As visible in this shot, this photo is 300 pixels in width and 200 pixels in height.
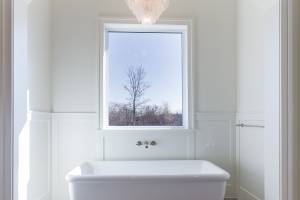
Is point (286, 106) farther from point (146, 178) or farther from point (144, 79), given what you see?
point (144, 79)

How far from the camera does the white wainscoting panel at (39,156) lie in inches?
122

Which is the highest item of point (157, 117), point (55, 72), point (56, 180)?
point (55, 72)

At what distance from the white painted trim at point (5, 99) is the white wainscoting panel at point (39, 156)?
162 centimetres

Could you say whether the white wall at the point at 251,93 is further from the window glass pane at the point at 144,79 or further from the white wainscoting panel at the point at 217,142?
the window glass pane at the point at 144,79

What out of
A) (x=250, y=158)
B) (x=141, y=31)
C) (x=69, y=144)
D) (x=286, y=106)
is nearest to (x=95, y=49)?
(x=141, y=31)

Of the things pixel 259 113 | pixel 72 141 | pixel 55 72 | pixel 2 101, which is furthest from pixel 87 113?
pixel 2 101

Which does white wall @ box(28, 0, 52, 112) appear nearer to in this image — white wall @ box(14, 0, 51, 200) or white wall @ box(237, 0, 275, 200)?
white wall @ box(14, 0, 51, 200)

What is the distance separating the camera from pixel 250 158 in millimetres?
3471

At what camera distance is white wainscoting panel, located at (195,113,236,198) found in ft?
12.7

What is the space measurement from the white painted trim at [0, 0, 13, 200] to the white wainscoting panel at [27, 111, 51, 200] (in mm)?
1622

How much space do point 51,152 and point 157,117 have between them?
1.25 metres

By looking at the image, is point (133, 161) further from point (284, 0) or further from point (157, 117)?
point (284, 0)

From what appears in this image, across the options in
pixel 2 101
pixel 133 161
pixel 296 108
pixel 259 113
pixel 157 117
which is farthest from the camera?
pixel 157 117

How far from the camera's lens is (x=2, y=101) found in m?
1.46
